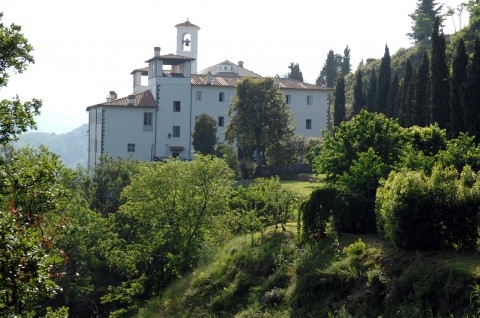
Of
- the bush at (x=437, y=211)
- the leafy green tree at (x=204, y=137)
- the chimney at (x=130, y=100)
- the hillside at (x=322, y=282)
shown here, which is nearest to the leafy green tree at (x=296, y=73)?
the chimney at (x=130, y=100)

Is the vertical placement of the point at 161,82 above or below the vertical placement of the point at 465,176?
above

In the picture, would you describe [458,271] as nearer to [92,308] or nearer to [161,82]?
[92,308]

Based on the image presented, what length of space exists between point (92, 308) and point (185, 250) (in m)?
9.46

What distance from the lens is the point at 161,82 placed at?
63.1 m

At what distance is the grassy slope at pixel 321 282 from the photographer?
42.1 feet

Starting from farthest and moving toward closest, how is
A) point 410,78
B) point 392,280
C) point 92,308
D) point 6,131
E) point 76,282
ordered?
1. point 410,78
2. point 92,308
3. point 76,282
4. point 392,280
5. point 6,131

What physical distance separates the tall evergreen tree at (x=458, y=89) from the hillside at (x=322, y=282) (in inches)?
480

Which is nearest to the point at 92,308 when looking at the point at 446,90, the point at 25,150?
the point at 25,150

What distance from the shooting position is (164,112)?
63156 millimetres

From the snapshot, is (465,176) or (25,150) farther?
(25,150)

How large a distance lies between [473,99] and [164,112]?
37540 millimetres

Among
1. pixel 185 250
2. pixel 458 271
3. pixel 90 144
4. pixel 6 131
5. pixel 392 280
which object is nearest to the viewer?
pixel 6 131

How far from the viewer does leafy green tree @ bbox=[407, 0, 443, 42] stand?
253 ft

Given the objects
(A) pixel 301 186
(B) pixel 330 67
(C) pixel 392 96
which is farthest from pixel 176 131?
(B) pixel 330 67
